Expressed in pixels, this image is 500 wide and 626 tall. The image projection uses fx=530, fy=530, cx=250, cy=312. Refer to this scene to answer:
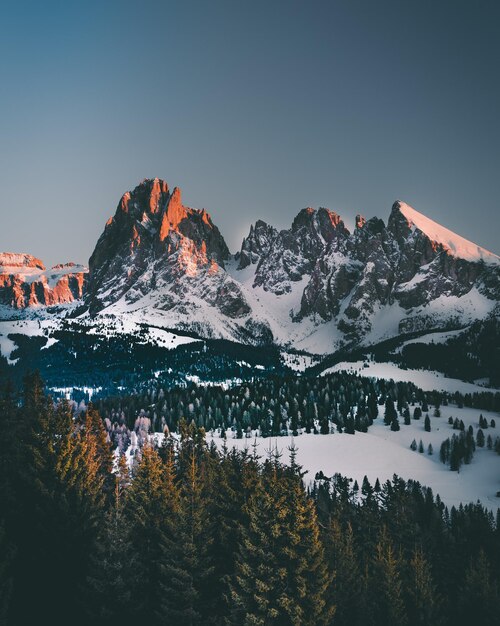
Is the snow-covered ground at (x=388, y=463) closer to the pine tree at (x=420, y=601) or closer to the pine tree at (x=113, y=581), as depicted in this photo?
the pine tree at (x=420, y=601)

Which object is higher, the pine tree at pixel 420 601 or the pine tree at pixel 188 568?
the pine tree at pixel 188 568

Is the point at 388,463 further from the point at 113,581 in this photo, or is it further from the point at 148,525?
the point at 113,581

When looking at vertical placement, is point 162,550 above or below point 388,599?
above

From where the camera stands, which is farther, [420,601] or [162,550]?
[420,601]

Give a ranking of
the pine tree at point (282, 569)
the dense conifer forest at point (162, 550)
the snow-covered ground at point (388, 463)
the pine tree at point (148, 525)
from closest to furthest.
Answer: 1. the pine tree at point (282, 569)
2. the dense conifer forest at point (162, 550)
3. the pine tree at point (148, 525)
4. the snow-covered ground at point (388, 463)

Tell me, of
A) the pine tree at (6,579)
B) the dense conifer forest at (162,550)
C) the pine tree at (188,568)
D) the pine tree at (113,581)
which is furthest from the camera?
the pine tree at (113,581)

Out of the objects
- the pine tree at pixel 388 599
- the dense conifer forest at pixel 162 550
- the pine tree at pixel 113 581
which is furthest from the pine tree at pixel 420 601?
the pine tree at pixel 113 581

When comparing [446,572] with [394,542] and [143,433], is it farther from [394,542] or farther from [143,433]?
[143,433]

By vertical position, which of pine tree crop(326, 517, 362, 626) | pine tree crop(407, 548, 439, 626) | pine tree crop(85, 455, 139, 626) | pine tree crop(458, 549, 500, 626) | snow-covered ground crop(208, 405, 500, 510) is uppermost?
pine tree crop(85, 455, 139, 626)

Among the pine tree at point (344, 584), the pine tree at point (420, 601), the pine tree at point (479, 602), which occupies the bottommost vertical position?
the pine tree at point (479, 602)

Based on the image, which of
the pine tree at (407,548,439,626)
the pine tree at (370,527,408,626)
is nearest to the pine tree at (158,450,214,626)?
the pine tree at (370,527,408,626)

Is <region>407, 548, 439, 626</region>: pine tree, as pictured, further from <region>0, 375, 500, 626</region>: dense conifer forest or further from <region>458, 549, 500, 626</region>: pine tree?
<region>458, 549, 500, 626</region>: pine tree

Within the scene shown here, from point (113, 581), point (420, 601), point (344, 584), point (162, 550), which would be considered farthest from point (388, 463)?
point (113, 581)

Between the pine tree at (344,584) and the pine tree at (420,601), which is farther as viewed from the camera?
the pine tree at (420,601)
